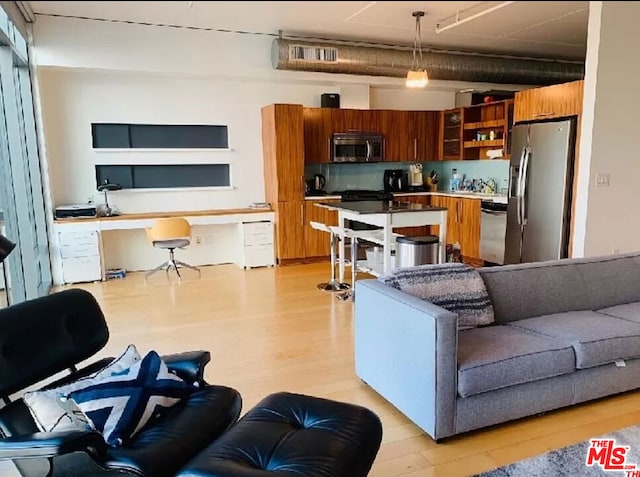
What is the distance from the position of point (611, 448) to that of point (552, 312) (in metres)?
0.88

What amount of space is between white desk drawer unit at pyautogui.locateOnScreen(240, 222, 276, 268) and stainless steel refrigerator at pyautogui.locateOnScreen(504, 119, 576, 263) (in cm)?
273

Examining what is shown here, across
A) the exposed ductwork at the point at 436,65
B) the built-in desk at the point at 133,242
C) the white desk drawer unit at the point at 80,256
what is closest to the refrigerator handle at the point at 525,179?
the exposed ductwork at the point at 436,65

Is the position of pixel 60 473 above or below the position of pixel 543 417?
above

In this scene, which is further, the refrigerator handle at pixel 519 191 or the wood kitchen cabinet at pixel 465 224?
the wood kitchen cabinet at pixel 465 224

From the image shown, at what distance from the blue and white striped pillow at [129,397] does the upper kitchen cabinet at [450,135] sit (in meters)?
5.38

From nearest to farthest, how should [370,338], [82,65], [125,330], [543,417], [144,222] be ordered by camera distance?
[543,417], [370,338], [125,330], [82,65], [144,222]

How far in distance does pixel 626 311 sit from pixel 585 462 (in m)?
1.17

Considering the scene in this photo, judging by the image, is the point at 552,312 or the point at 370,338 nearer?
the point at 370,338

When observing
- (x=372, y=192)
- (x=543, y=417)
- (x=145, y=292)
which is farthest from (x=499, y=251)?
(x=145, y=292)

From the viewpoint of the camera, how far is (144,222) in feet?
17.6

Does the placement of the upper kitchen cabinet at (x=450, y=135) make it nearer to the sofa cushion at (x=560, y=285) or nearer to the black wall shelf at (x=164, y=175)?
the black wall shelf at (x=164, y=175)

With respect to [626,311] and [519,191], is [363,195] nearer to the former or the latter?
[519,191]

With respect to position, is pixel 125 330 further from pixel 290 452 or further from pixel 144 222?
pixel 290 452

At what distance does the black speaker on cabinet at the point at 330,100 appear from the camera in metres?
6.12
